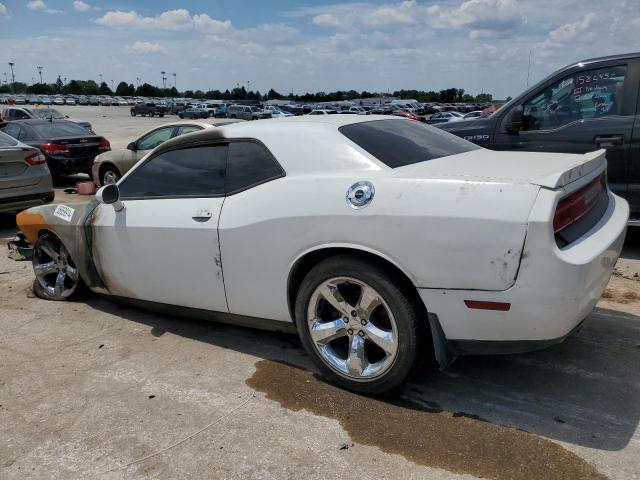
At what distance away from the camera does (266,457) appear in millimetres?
2752

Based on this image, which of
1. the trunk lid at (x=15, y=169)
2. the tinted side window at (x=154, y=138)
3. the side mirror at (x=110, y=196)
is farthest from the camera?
the tinted side window at (x=154, y=138)

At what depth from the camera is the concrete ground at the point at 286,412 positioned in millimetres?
2674

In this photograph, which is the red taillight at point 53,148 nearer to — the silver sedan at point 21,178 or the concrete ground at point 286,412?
the silver sedan at point 21,178

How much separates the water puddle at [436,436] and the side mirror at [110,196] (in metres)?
1.72

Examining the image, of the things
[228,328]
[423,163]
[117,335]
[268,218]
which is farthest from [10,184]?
[423,163]

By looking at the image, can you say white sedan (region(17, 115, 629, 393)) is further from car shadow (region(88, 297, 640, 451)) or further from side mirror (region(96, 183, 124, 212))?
car shadow (region(88, 297, 640, 451))

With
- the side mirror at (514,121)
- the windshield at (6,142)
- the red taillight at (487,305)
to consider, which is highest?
the side mirror at (514,121)

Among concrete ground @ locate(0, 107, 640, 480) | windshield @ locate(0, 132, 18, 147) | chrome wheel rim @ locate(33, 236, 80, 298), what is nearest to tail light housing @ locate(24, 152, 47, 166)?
windshield @ locate(0, 132, 18, 147)

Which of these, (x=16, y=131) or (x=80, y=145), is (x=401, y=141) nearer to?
(x=80, y=145)

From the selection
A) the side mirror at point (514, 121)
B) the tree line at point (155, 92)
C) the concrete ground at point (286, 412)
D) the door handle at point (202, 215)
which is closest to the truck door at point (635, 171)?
the side mirror at point (514, 121)

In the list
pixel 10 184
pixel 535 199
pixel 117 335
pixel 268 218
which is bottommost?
pixel 117 335

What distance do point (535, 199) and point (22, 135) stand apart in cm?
1288

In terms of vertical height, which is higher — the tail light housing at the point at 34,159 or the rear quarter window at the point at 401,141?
the rear quarter window at the point at 401,141

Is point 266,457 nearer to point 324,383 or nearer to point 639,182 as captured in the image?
point 324,383
